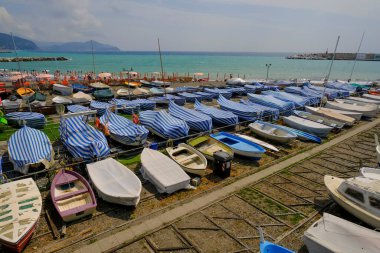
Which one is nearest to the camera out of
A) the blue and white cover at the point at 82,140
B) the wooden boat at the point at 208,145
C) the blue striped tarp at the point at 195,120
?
the blue and white cover at the point at 82,140

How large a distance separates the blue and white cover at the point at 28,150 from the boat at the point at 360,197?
58.7 ft

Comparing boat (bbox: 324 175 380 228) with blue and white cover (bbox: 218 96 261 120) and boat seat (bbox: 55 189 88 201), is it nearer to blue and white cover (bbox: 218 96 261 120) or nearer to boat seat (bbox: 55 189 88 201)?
boat seat (bbox: 55 189 88 201)

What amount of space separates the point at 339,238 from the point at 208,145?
11641mm

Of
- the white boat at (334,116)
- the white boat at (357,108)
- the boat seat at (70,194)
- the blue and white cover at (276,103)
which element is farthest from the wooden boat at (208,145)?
the white boat at (357,108)

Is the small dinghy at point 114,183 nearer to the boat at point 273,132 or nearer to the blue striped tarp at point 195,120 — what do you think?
the blue striped tarp at point 195,120

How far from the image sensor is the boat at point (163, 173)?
14273 millimetres

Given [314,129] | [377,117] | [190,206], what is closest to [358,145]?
Answer: [314,129]

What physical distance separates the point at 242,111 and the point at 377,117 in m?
23.1

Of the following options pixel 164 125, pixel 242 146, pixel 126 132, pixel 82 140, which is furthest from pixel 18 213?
pixel 242 146

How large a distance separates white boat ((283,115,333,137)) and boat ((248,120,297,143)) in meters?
4.28

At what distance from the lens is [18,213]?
1085 centimetres

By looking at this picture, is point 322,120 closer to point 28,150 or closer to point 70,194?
point 70,194

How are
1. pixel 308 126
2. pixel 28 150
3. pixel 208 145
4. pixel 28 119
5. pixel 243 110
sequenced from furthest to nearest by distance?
pixel 243 110, pixel 308 126, pixel 28 119, pixel 208 145, pixel 28 150

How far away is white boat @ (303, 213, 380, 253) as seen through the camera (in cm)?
940
